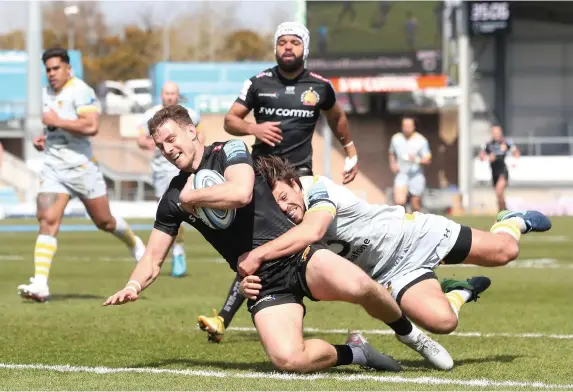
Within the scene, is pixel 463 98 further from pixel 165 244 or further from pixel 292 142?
pixel 165 244

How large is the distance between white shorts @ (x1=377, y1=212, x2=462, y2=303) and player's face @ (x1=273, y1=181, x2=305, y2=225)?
0.83 metres

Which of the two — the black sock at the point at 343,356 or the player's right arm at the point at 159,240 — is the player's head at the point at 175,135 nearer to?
the player's right arm at the point at 159,240

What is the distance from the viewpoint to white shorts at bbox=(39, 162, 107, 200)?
11.6 m

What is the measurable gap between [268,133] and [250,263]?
8.17 ft

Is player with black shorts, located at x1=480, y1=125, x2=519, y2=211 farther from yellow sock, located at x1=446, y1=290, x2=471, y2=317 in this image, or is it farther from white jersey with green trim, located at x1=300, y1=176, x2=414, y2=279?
white jersey with green trim, located at x1=300, y1=176, x2=414, y2=279

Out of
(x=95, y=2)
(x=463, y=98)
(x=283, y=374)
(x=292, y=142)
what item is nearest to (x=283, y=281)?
(x=283, y=374)

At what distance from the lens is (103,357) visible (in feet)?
26.2

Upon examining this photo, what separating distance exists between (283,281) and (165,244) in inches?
29.6

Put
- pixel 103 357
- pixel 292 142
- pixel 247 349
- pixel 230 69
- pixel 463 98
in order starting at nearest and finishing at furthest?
pixel 103 357, pixel 247 349, pixel 292 142, pixel 463 98, pixel 230 69

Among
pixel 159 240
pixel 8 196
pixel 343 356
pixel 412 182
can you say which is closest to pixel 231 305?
pixel 159 240

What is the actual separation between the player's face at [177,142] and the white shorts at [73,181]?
4601mm

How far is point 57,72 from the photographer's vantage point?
1144cm

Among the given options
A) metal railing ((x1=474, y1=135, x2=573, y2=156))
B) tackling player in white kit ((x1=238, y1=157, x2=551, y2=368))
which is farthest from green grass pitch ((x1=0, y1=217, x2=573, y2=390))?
metal railing ((x1=474, y1=135, x2=573, y2=156))

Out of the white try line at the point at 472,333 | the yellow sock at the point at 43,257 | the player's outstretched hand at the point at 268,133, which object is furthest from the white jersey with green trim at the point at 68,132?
the white try line at the point at 472,333
